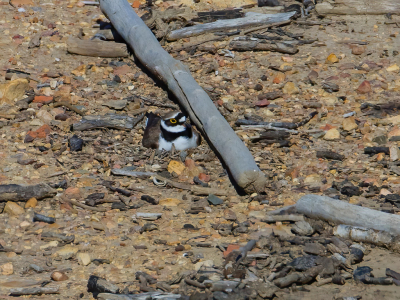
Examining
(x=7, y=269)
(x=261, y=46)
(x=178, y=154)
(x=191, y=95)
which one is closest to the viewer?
(x=7, y=269)

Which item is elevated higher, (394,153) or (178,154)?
(394,153)

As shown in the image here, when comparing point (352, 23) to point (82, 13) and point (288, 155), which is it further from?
point (82, 13)

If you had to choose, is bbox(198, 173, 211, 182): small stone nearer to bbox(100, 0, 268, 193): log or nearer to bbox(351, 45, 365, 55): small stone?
bbox(100, 0, 268, 193): log

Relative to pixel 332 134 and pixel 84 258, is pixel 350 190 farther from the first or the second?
pixel 84 258

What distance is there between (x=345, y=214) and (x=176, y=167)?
97.3 inches

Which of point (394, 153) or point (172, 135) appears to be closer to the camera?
point (394, 153)

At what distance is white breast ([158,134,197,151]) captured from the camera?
7062mm

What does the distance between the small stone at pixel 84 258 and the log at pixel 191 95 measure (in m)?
1.97

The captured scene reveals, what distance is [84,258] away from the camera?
4.86 meters

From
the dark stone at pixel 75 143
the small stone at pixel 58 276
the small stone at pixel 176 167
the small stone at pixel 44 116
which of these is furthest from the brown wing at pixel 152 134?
the small stone at pixel 58 276

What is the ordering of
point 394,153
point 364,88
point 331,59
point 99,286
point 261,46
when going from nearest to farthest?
1. point 99,286
2. point 394,153
3. point 364,88
4. point 331,59
5. point 261,46

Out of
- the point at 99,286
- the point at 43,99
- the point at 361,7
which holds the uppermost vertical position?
the point at 361,7

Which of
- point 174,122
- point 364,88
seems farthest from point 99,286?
point 364,88

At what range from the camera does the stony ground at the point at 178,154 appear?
16.0 feet
